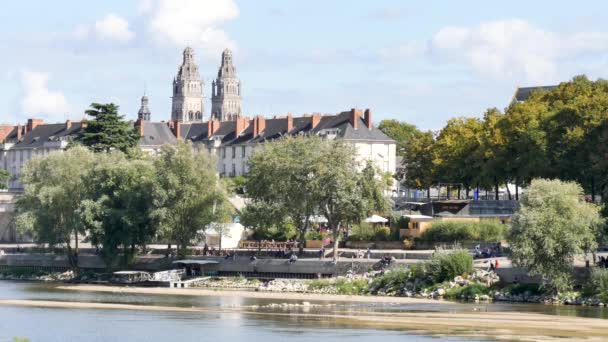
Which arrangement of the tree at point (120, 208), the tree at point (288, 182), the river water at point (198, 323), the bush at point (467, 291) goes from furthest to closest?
the tree at point (120, 208), the tree at point (288, 182), the bush at point (467, 291), the river water at point (198, 323)

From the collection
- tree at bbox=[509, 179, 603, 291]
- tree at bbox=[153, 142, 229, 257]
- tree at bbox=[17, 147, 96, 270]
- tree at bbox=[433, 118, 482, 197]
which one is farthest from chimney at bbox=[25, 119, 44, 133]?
tree at bbox=[509, 179, 603, 291]

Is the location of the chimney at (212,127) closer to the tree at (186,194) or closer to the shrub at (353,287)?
the tree at (186,194)

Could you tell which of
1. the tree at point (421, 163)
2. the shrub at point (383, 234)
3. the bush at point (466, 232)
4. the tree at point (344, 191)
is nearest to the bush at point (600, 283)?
the bush at point (466, 232)

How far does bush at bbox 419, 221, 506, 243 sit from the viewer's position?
290 ft

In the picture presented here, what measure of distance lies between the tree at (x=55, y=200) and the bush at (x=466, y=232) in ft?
76.0

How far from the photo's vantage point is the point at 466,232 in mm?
88438

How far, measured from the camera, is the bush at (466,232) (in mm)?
88312

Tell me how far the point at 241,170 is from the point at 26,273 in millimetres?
60707

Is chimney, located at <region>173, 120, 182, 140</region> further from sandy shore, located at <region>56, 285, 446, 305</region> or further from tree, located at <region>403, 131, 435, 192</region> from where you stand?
sandy shore, located at <region>56, 285, 446, 305</region>

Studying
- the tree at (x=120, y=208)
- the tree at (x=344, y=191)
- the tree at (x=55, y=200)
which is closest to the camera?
the tree at (x=344, y=191)

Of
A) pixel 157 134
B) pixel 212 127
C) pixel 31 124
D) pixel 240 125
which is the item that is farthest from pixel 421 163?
pixel 31 124

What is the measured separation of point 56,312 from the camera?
70.1m

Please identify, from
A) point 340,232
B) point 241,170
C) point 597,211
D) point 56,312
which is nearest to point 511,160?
point 340,232

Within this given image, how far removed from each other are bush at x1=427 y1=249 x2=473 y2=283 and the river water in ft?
16.3
